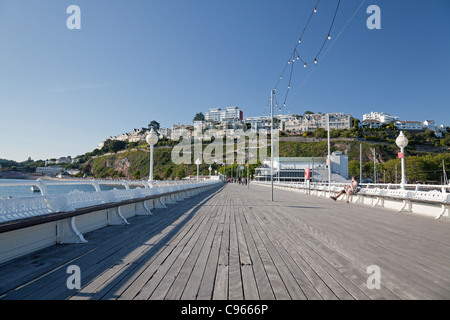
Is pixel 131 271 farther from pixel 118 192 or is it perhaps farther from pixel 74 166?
pixel 74 166

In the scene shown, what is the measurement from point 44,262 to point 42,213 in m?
1.06

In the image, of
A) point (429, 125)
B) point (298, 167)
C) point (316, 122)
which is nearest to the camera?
point (298, 167)

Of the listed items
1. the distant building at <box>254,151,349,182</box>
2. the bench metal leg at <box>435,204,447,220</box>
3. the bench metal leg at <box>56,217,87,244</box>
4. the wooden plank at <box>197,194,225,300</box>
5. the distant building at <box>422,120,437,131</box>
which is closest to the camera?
the wooden plank at <box>197,194,225,300</box>

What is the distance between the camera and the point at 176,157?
408ft

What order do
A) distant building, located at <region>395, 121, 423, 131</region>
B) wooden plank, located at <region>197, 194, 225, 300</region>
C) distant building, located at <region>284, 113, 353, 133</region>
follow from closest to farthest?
wooden plank, located at <region>197, 194, 225, 300</region> < distant building, located at <region>284, 113, 353, 133</region> < distant building, located at <region>395, 121, 423, 131</region>

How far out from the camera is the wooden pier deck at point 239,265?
2.52 m

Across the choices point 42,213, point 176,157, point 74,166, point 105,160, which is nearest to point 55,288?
point 42,213

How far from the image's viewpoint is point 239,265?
3311mm

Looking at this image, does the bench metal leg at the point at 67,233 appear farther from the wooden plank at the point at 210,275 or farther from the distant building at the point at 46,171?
the distant building at the point at 46,171

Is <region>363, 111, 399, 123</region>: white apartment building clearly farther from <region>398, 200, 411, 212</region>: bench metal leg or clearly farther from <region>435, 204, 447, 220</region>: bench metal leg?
<region>435, 204, 447, 220</region>: bench metal leg

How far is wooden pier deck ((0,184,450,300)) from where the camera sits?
2521mm

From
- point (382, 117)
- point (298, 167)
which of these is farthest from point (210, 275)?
point (382, 117)

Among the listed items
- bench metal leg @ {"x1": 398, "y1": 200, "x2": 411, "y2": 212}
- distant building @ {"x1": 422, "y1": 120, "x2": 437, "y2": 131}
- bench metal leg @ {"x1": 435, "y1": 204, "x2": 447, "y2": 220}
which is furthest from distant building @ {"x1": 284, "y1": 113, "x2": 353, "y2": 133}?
bench metal leg @ {"x1": 435, "y1": 204, "x2": 447, "y2": 220}

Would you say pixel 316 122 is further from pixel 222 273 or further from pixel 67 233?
pixel 222 273
